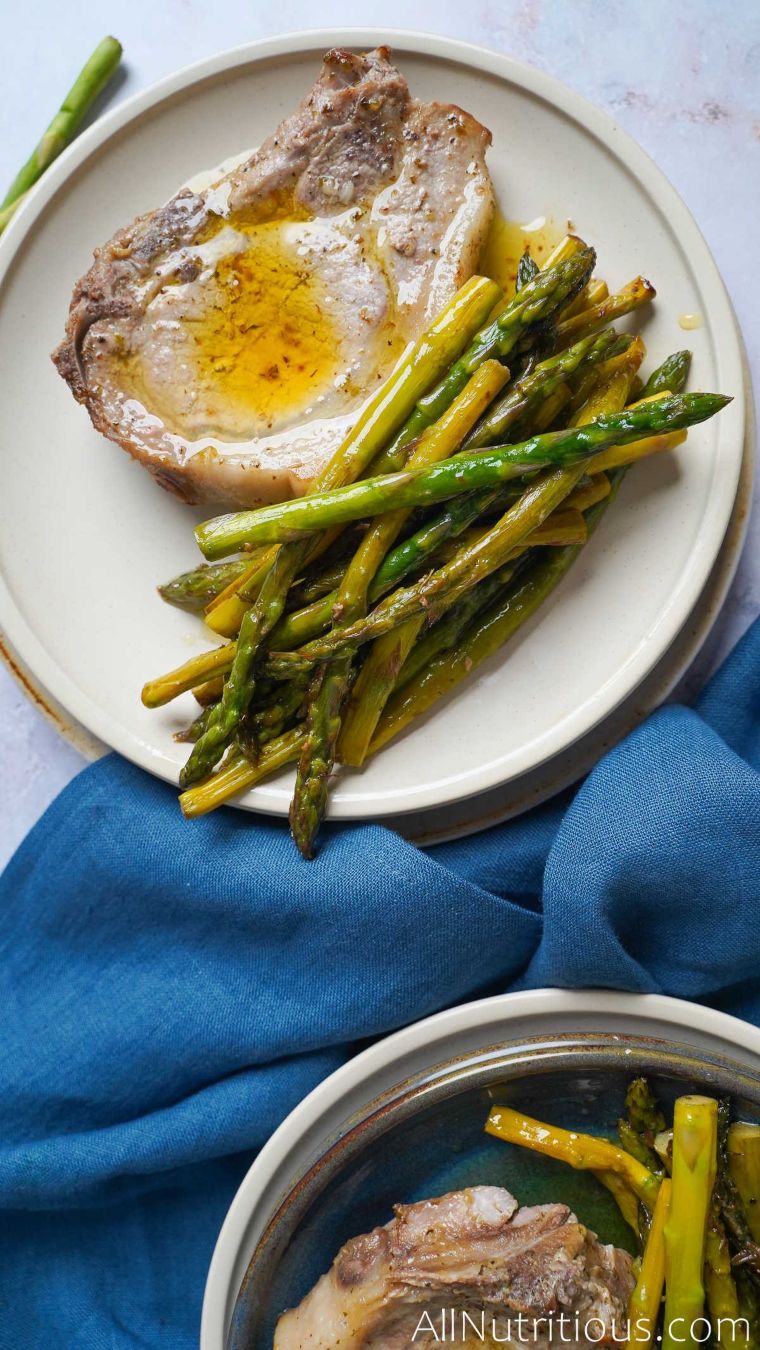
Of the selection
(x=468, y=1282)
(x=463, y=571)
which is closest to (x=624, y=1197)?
(x=468, y=1282)

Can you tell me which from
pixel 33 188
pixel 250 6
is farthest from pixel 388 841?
pixel 250 6

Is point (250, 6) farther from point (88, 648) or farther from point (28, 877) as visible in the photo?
point (28, 877)

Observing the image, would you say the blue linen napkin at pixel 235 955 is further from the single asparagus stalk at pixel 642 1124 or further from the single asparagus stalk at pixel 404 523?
the single asparagus stalk at pixel 404 523

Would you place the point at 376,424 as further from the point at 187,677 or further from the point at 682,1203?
the point at 682,1203

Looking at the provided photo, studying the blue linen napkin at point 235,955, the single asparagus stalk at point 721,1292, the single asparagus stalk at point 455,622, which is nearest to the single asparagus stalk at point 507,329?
the single asparagus stalk at point 455,622

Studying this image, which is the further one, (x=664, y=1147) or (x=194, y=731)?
(x=194, y=731)

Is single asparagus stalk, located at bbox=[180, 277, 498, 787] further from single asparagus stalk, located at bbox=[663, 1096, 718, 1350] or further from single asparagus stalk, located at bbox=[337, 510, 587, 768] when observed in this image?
single asparagus stalk, located at bbox=[663, 1096, 718, 1350]
